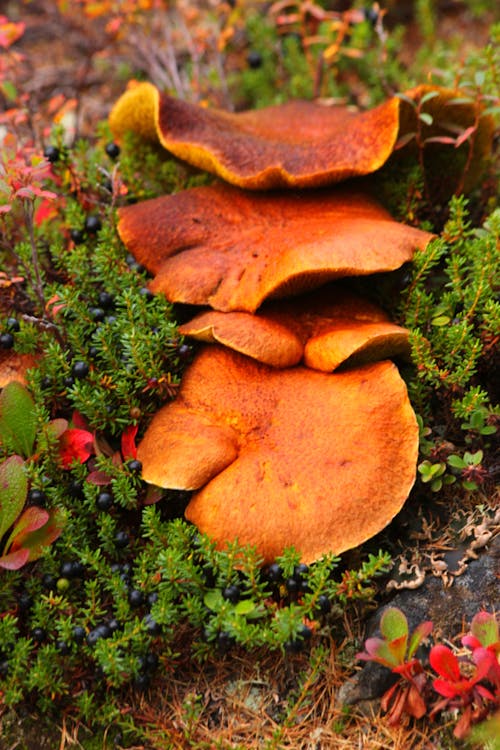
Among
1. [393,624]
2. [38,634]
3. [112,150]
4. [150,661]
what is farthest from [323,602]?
[112,150]

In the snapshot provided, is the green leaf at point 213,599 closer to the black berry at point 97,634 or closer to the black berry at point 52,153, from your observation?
the black berry at point 97,634

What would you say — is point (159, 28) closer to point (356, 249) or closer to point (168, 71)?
point (168, 71)

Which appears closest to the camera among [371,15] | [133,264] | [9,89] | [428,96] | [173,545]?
[173,545]

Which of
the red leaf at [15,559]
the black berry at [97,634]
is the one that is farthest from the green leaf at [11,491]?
the black berry at [97,634]

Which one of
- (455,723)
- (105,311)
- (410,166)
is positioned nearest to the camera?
(455,723)

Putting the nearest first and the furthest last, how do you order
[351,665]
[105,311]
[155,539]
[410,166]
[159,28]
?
[351,665]
[155,539]
[105,311]
[410,166]
[159,28]

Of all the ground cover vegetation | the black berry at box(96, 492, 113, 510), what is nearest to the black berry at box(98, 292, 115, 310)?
the ground cover vegetation

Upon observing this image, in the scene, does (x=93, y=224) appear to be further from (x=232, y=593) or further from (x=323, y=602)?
(x=323, y=602)

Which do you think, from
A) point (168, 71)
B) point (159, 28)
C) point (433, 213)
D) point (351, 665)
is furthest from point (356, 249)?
point (159, 28)
